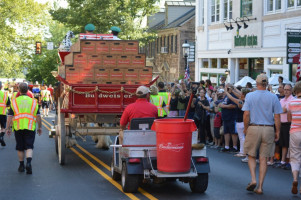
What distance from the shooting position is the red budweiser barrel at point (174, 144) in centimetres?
932

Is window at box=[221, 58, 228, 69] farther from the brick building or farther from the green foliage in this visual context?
the green foliage

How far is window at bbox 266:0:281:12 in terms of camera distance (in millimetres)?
28906

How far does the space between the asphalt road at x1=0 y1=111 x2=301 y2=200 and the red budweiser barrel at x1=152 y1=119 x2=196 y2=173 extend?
63cm

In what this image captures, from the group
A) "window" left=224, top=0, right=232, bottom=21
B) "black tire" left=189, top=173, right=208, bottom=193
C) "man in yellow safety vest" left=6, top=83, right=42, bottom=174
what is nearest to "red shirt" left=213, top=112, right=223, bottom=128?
"man in yellow safety vest" left=6, top=83, right=42, bottom=174

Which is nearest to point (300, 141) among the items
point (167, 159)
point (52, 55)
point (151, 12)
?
point (167, 159)

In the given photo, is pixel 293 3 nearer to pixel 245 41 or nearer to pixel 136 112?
pixel 245 41

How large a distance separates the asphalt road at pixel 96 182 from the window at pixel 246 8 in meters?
17.5

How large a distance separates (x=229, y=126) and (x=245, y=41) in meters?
16.1

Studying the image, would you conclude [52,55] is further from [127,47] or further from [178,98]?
[127,47]

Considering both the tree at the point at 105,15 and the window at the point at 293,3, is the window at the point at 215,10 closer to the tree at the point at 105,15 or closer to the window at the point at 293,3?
the window at the point at 293,3

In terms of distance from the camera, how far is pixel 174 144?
9.34m

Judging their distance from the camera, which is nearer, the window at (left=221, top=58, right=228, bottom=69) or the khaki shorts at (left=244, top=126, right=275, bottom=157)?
the khaki shorts at (left=244, top=126, right=275, bottom=157)

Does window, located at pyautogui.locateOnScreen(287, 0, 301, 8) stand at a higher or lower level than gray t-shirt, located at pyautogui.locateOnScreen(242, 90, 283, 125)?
higher

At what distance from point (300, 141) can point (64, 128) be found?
5.74 meters
